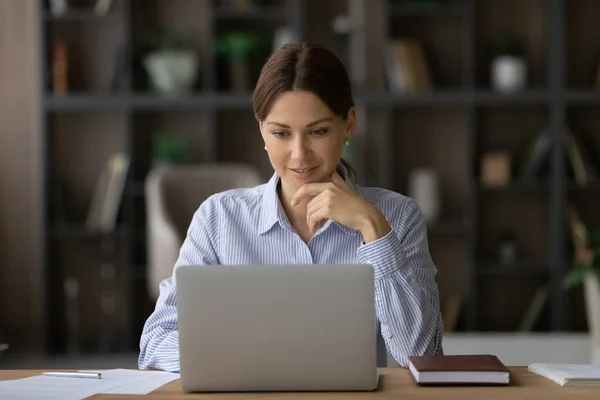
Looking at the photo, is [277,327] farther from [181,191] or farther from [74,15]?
[74,15]

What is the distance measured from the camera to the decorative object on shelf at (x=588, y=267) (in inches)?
177

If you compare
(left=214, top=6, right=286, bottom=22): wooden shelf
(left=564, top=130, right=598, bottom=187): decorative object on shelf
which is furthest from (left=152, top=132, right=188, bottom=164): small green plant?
(left=564, top=130, right=598, bottom=187): decorative object on shelf

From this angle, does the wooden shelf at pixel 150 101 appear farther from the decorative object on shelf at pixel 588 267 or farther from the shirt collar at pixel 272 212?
the shirt collar at pixel 272 212

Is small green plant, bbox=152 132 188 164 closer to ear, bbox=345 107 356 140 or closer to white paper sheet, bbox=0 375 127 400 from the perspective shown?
ear, bbox=345 107 356 140

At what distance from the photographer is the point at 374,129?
6.01 m

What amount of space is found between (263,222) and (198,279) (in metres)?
0.71

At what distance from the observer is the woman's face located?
215 cm

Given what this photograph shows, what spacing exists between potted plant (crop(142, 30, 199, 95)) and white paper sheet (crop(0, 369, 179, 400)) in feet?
13.3

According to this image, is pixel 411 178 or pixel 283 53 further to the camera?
pixel 411 178

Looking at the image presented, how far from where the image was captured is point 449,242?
6.10m

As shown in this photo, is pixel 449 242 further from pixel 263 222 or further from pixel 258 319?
pixel 258 319

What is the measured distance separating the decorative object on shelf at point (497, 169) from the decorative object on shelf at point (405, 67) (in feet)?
1.70

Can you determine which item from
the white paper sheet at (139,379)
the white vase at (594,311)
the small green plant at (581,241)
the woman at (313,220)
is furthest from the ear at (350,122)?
the small green plant at (581,241)

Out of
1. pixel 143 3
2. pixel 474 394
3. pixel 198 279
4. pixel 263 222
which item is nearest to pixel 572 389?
pixel 474 394
